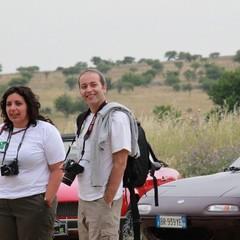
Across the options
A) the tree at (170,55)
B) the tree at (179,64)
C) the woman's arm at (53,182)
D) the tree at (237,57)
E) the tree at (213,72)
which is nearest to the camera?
the woman's arm at (53,182)

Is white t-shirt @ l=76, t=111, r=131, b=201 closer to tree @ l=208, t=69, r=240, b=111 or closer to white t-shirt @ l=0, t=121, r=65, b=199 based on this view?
→ white t-shirt @ l=0, t=121, r=65, b=199

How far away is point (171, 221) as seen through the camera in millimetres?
8445

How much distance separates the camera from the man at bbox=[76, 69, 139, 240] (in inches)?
254

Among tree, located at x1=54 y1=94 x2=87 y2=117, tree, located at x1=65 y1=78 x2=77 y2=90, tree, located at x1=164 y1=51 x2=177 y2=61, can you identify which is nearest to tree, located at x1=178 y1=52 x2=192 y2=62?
tree, located at x1=164 y1=51 x2=177 y2=61

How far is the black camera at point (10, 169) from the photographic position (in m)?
6.45

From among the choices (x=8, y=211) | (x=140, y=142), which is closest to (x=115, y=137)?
(x=140, y=142)

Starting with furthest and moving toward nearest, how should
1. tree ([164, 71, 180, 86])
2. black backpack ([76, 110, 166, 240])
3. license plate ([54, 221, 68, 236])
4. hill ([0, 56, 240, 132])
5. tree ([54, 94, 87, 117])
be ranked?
tree ([164, 71, 180, 86]) → hill ([0, 56, 240, 132]) → tree ([54, 94, 87, 117]) → license plate ([54, 221, 68, 236]) → black backpack ([76, 110, 166, 240])

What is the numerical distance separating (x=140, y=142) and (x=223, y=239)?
175cm

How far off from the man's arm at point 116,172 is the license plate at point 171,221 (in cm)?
200

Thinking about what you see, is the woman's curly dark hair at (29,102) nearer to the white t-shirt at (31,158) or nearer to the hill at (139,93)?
the white t-shirt at (31,158)

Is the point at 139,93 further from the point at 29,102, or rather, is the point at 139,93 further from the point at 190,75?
the point at 29,102

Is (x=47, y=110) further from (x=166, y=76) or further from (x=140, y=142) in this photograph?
(x=140, y=142)

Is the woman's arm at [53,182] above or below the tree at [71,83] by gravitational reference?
above

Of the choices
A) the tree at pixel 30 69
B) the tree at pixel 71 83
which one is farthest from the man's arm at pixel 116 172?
the tree at pixel 30 69
